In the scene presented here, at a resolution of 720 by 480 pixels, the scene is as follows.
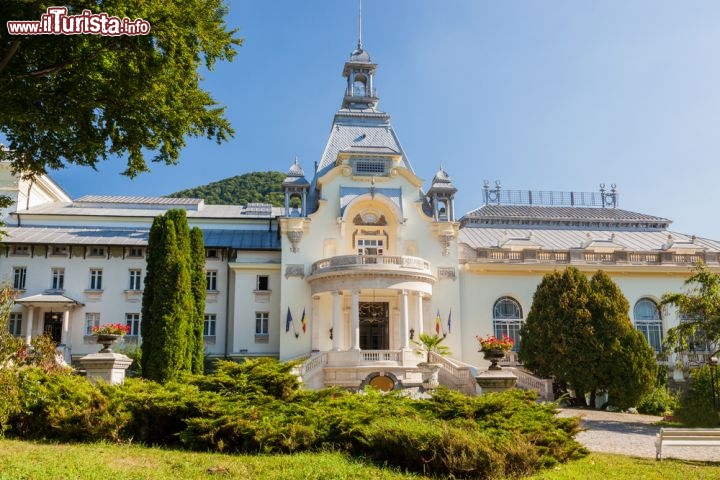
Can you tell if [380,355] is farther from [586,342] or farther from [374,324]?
[586,342]

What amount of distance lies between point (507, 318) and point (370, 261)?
9.93m

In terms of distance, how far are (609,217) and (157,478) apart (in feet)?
142

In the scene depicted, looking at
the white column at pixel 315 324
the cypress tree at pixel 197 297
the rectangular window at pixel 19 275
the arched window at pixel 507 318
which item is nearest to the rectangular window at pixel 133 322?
the cypress tree at pixel 197 297

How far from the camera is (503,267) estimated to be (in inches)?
1476

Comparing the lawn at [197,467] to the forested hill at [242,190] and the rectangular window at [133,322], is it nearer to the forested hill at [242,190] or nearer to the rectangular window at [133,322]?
the rectangular window at [133,322]

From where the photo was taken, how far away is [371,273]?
32.8 m

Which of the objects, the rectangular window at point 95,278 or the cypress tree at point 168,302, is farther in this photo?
the rectangular window at point 95,278

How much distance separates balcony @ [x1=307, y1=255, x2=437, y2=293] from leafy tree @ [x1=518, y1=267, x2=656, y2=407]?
6243 millimetres

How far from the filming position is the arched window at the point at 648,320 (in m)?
38.1

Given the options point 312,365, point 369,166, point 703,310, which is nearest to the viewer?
point 703,310

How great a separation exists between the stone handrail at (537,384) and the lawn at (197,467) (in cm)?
1523

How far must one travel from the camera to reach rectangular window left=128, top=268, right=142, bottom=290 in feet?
121

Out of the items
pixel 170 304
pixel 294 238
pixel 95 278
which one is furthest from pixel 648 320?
pixel 95 278

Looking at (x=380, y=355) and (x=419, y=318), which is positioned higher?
(x=419, y=318)
